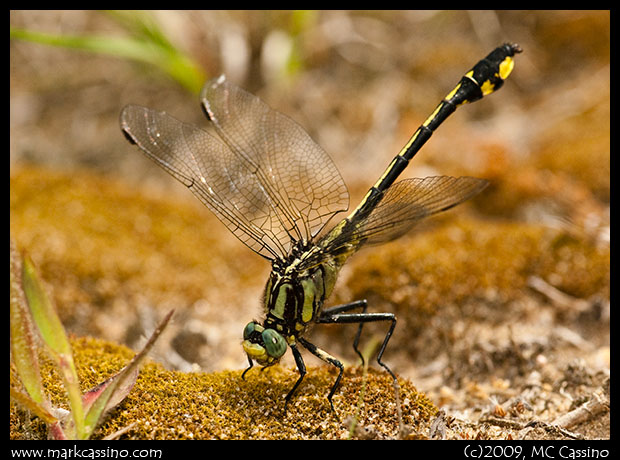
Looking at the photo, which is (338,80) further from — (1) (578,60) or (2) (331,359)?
(2) (331,359)

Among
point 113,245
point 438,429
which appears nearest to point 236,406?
point 438,429

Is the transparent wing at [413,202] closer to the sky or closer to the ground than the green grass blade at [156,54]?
closer to the ground

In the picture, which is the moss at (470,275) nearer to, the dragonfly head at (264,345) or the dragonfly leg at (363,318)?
the dragonfly leg at (363,318)

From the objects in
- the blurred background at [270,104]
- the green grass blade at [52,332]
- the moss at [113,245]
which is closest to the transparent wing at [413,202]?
the blurred background at [270,104]

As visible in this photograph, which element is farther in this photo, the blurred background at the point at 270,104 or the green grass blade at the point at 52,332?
the blurred background at the point at 270,104

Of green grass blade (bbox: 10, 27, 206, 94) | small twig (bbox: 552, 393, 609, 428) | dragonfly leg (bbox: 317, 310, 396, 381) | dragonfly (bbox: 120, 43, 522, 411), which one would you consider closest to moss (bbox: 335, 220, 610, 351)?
dragonfly (bbox: 120, 43, 522, 411)

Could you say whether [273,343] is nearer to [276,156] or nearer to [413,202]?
[413,202]

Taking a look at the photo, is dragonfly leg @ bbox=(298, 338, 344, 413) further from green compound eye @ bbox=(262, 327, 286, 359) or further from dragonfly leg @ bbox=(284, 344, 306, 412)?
green compound eye @ bbox=(262, 327, 286, 359)
